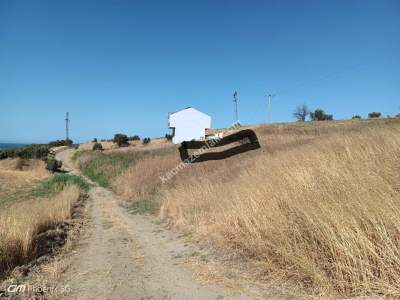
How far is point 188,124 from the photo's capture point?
3035 millimetres

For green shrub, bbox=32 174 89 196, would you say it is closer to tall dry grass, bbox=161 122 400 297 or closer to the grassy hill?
the grassy hill

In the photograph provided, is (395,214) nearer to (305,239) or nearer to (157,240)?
(305,239)

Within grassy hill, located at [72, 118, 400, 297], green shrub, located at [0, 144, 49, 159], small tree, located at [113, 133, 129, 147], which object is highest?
small tree, located at [113, 133, 129, 147]

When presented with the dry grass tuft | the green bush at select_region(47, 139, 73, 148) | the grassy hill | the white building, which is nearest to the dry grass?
the dry grass tuft

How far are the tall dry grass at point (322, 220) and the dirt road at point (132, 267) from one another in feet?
2.70

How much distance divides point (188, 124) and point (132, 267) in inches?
121

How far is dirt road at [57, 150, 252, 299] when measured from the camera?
12.9 ft

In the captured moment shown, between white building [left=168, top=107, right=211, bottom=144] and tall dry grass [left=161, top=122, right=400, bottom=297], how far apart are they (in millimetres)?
2078

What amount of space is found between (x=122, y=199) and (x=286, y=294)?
11.7 metres

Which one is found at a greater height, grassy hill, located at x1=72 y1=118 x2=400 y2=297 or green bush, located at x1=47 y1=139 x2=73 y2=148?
green bush, located at x1=47 y1=139 x2=73 y2=148

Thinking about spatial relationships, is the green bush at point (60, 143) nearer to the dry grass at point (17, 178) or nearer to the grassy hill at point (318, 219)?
the dry grass at point (17, 178)

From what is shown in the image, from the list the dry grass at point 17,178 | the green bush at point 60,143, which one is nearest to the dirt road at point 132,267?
the dry grass at point 17,178
